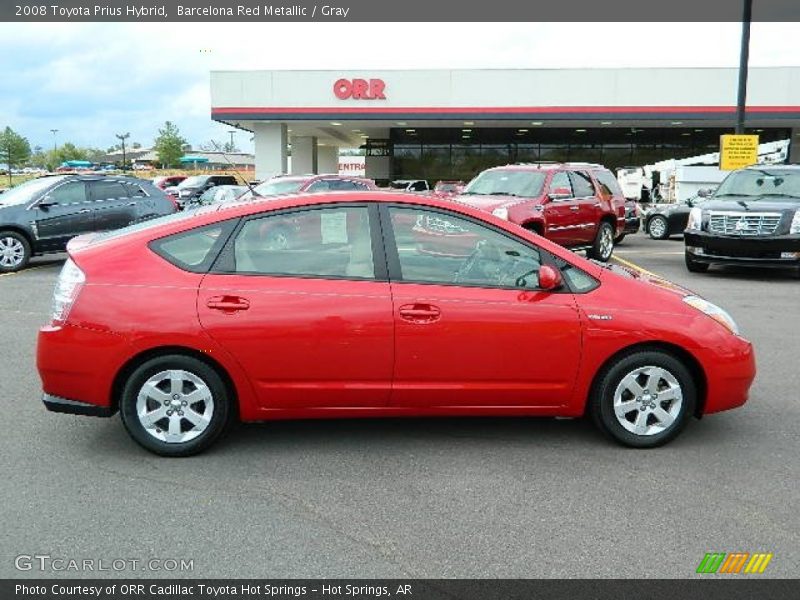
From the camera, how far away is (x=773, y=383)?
6.14 metres

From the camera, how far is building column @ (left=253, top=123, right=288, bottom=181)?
36.0 m

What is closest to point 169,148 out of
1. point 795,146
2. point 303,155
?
point 303,155

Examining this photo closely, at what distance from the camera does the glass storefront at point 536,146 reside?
40.6 metres

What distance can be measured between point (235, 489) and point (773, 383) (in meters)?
4.47

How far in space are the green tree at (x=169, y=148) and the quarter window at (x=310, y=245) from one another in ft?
290

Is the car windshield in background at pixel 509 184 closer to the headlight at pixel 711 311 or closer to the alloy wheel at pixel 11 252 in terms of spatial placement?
the alloy wheel at pixel 11 252

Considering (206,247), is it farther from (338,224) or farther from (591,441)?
(591,441)

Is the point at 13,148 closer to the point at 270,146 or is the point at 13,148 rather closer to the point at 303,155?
the point at 303,155

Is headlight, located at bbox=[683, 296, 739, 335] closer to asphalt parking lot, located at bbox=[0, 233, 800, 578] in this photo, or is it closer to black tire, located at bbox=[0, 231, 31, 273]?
asphalt parking lot, located at bbox=[0, 233, 800, 578]

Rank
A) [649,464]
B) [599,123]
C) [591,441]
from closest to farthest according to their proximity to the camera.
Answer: [649,464] < [591,441] < [599,123]

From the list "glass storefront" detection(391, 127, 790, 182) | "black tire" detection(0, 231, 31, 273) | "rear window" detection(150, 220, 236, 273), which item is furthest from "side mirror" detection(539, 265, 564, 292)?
"glass storefront" detection(391, 127, 790, 182)

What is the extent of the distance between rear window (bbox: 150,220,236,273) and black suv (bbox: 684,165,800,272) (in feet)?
32.4

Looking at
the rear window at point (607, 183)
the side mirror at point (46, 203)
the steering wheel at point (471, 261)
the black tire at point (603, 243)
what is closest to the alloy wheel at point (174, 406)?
the steering wheel at point (471, 261)
